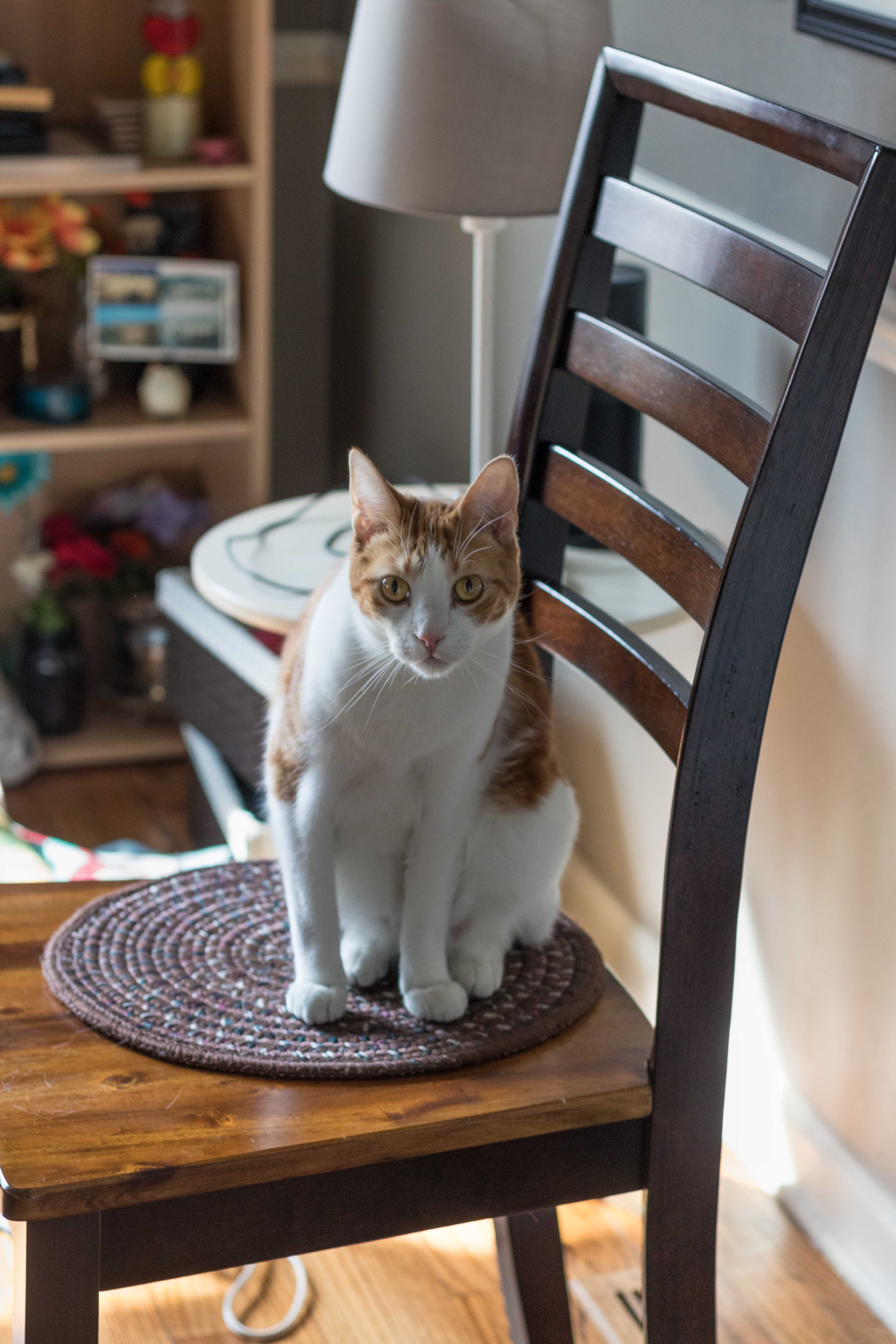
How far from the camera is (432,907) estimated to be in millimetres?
850

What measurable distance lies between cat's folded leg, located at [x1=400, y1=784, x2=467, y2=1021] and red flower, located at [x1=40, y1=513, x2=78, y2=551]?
1705 mm

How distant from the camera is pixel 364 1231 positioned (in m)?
0.78

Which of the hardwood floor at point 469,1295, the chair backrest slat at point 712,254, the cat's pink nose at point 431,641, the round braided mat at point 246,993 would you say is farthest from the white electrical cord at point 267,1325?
the chair backrest slat at point 712,254

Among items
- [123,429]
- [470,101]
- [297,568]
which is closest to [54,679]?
[123,429]

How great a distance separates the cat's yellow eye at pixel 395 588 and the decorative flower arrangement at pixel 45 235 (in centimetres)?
158

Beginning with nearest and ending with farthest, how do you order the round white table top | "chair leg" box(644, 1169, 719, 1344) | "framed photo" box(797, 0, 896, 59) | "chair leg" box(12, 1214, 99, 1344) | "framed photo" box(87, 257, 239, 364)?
1. "chair leg" box(12, 1214, 99, 1344)
2. "chair leg" box(644, 1169, 719, 1344)
3. "framed photo" box(797, 0, 896, 59)
4. the round white table top
5. "framed photo" box(87, 257, 239, 364)

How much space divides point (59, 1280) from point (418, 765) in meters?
0.33

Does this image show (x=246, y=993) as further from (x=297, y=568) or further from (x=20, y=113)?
(x=20, y=113)

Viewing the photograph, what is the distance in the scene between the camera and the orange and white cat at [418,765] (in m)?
0.77

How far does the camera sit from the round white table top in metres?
1.32

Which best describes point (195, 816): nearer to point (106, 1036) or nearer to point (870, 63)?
point (106, 1036)

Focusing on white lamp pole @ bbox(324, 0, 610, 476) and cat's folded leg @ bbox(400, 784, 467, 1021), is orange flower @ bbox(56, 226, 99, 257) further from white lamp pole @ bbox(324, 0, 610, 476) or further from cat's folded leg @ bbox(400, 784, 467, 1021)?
cat's folded leg @ bbox(400, 784, 467, 1021)

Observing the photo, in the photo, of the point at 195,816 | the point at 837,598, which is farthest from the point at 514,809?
the point at 195,816

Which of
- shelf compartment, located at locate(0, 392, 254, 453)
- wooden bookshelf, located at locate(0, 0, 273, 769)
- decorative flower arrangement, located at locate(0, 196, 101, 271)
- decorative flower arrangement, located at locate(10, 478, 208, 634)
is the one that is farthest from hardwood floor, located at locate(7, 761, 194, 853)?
decorative flower arrangement, located at locate(0, 196, 101, 271)
